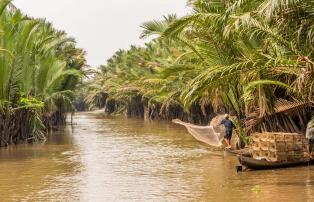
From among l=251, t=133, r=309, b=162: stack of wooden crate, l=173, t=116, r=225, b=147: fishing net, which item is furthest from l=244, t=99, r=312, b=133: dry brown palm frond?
l=173, t=116, r=225, b=147: fishing net

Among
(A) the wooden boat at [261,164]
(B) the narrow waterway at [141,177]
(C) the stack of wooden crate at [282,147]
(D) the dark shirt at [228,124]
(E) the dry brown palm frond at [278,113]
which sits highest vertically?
(E) the dry brown palm frond at [278,113]

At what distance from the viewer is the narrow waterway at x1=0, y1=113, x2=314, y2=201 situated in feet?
35.0

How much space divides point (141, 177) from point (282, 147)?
11.5 feet

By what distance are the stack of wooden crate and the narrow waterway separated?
38 centimetres

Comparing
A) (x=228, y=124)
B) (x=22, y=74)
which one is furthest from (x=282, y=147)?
(x=22, y=74)

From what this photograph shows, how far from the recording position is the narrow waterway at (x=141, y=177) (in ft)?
35.0

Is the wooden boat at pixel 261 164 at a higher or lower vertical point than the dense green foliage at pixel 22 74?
lower

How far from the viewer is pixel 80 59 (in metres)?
38.4

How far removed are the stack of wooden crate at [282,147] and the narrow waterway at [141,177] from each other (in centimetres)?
38

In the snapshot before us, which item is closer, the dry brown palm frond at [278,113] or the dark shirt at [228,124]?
the dry brown palm frond at [278,113]

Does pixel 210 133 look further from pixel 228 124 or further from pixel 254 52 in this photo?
pixel 254 52

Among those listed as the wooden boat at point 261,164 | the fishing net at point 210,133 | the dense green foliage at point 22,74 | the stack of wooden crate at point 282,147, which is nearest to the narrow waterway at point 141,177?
the wooden boat at point 261,164

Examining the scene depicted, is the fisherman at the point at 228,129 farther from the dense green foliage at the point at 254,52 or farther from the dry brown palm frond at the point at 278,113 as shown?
the dense green foliage at the point at 254,52

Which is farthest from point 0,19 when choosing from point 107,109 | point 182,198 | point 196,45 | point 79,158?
point 107,109
